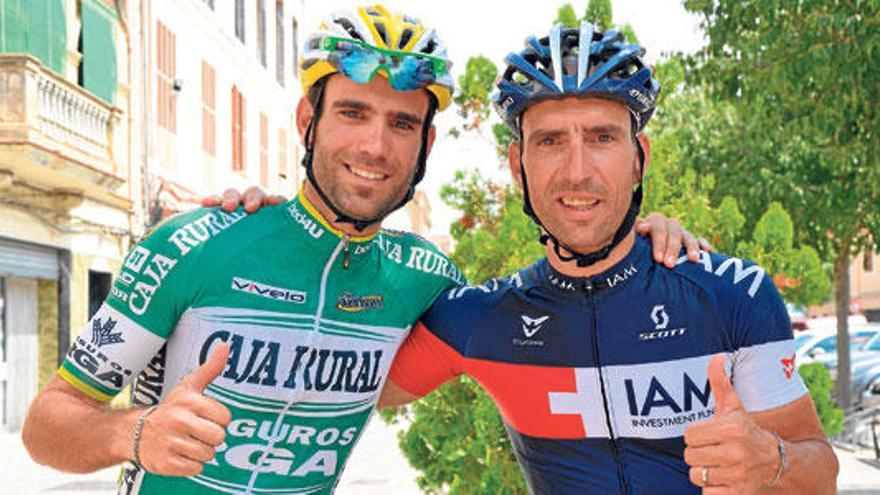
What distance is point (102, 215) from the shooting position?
2227 centimetres

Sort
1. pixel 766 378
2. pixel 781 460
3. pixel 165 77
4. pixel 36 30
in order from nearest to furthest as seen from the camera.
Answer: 1. pixel 781 460
2. pixel 766 378
3. pixel 36 30
4. pixel 165 77

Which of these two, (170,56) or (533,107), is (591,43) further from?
(170,56)

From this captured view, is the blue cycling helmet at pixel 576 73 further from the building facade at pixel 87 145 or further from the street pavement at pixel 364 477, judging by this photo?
the building facade at pixel 87 145

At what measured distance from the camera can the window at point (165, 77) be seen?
23.3 m

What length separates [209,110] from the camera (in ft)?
87.1

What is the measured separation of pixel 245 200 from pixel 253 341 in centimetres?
62

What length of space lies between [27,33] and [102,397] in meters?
16.3

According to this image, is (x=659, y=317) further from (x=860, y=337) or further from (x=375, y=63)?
(x=860, y=337)

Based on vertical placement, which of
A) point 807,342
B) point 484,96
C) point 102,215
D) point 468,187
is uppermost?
point 484,96

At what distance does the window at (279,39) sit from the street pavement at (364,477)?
→ 22.0 metres

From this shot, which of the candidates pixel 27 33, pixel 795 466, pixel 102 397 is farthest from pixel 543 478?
pixel 27 33

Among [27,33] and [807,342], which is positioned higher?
[27,33]

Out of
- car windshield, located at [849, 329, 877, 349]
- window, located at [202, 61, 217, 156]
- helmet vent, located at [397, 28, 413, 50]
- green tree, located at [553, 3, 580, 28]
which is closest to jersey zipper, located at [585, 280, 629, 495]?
helmet vent, located at [397, 28, 413, 50]

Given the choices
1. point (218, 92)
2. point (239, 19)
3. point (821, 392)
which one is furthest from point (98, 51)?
point (821, 392)
